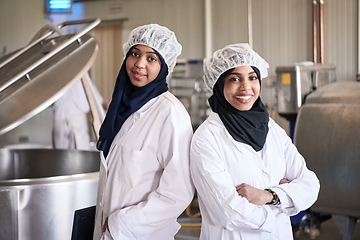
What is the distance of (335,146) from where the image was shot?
2861mm

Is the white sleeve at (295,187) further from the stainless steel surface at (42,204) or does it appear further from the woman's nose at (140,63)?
the stainless steel surface at (42,204)

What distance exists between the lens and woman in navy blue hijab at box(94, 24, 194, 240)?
1.32 metres

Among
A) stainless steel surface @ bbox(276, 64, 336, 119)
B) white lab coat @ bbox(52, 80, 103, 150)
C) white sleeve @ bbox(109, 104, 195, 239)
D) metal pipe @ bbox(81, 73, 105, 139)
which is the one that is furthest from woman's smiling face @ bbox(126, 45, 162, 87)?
stainless steel surface @ bbox(276, 64, 336, 119)

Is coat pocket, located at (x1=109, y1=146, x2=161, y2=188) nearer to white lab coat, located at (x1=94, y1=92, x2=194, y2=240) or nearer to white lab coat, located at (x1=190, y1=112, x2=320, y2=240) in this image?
white lab coat, located at (x1=94, y1=92, x2=194, y2=240)

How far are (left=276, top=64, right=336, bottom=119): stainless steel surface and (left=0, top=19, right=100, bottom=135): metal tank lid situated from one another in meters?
1.80

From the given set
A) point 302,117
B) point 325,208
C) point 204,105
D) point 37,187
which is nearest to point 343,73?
point 204,105

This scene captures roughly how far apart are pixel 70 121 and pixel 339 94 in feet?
7.03

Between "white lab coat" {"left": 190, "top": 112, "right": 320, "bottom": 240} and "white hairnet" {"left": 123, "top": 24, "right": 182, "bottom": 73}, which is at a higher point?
"white hairnet" {"left": 123, "top": 24, "right": 182, "bottom": 73}

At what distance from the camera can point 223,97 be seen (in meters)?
1.46

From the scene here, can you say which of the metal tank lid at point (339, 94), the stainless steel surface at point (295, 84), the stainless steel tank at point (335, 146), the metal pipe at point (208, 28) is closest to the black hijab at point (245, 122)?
the stainless steel tank at point (335, 146)

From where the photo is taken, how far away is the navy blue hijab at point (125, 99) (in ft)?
4.75

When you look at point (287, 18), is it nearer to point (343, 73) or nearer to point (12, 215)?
point (343, 73)

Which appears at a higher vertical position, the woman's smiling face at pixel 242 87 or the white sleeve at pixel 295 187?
the woman's smiling face at pixel 242 87

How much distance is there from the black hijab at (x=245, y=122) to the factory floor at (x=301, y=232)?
222cm
